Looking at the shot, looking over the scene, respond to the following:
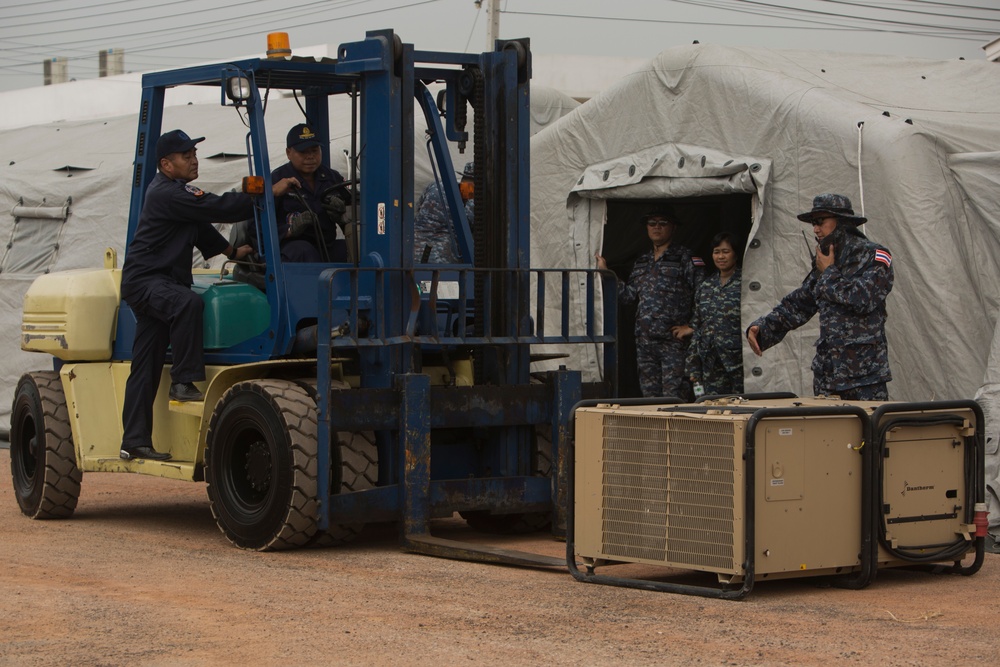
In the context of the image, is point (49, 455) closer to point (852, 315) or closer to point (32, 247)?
point (852, 315)

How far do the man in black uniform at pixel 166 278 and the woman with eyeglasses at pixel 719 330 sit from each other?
3540 mm

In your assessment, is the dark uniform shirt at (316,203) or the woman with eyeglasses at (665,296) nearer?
the dark uniform shirt at (316,203)

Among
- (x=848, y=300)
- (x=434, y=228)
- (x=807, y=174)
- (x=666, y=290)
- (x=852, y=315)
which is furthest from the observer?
(x=666, y=290)

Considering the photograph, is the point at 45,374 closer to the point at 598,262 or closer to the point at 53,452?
the point at 53,452

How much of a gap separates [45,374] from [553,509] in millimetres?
3665

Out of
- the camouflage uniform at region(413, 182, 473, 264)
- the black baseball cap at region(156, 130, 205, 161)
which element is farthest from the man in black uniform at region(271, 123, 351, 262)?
the camouflage uniform at region(413, 182, 473, 264)

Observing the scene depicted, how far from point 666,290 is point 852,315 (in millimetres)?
2600

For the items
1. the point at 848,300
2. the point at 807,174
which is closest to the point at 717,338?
the point at 807,174

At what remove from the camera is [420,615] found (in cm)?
641

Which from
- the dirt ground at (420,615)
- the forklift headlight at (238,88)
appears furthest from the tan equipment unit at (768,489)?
the forklift headlight at (238,88)

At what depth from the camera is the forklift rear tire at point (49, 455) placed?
9.96m

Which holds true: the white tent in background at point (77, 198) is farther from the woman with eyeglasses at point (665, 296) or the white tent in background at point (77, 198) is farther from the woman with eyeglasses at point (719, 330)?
the woman with eyeglasses at point (719, 330)

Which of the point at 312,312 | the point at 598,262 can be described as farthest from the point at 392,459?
the point at 598,262

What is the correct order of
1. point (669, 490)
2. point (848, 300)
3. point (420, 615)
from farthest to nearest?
point (848, 300), point (669, 490), point (420, 615)
